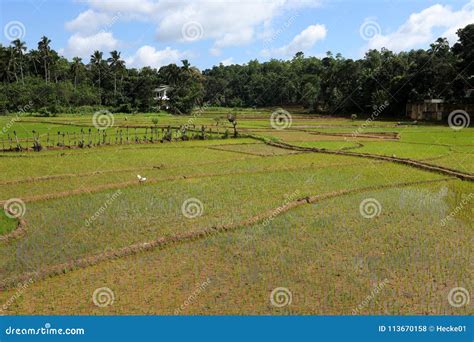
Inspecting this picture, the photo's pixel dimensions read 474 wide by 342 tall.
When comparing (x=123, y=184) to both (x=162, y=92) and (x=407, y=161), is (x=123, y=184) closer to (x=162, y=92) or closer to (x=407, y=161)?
(x=407, y=161)

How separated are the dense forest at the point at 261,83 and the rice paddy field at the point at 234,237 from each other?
31.7 m

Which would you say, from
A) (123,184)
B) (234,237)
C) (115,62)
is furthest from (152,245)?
(115,62)

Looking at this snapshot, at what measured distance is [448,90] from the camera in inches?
1866

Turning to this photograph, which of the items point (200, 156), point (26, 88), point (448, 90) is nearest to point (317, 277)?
point (200, 156)

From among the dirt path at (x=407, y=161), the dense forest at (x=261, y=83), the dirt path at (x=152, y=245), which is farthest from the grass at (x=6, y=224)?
the dense forest at (x=261, y=83)

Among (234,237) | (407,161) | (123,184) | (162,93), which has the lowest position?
(234,237)

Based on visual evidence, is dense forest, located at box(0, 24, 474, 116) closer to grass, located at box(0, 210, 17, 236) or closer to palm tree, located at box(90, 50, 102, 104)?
palm tree, located at box(90, 50, 102, 104)

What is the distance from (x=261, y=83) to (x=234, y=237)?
75474mm

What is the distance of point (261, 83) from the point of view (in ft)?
274

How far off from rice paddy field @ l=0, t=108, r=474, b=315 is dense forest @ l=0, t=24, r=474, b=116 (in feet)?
104

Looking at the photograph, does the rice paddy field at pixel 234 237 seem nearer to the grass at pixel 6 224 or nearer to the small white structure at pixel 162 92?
the grass at pixel 6 224

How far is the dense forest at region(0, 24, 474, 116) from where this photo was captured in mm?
47781

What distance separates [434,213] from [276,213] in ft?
13.7

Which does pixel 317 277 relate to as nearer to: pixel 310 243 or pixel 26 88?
pixel 310 243
